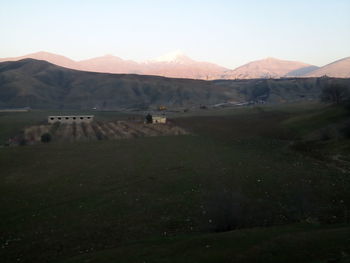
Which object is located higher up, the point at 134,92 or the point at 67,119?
the point at 134,92

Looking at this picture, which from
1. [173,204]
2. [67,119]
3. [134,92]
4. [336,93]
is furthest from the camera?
[134,92]

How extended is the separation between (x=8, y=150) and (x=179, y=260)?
41444 millimetres

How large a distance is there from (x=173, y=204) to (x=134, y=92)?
14761 cm

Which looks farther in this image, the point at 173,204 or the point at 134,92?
the point at 134,92

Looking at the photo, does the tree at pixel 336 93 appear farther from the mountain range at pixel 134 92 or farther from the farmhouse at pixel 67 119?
the mountain range at pixel 134 92

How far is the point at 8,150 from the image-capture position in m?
50.0

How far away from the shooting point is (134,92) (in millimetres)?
171375

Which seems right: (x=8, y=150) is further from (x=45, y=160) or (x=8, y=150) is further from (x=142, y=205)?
(x=142, y=205)

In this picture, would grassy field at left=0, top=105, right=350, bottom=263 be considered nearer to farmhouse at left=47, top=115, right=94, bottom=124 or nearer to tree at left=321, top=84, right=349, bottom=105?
→ tree at left=321, top=84, right=349, bottom=105

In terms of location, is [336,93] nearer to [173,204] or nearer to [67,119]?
[67,119]

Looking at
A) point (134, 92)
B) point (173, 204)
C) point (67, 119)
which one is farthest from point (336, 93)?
point (134, 92)

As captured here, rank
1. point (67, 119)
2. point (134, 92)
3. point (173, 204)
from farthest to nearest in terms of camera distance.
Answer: point (134, 92) → point (67, 119) → point (173, 204)

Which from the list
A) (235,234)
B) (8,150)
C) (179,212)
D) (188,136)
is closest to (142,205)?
(179,212)

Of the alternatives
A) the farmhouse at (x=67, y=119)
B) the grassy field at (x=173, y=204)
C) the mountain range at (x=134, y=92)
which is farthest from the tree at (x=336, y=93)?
the mountain range at (x=134, y=92)
